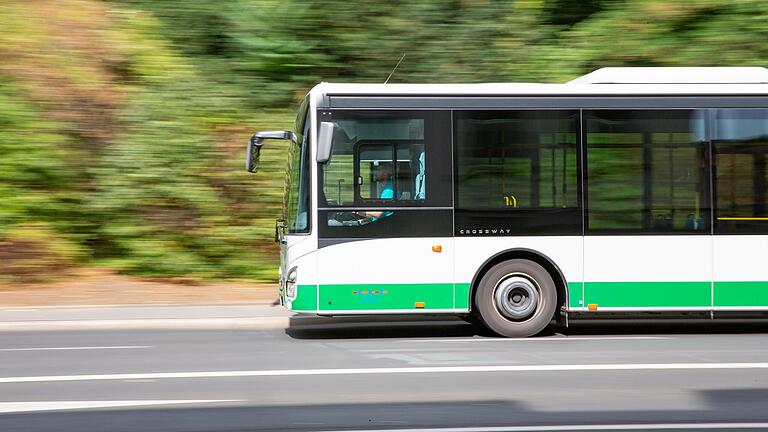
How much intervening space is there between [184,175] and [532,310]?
27.4 ft

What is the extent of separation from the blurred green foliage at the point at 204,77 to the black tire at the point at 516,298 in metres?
7.26

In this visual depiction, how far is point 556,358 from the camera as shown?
10195 mm

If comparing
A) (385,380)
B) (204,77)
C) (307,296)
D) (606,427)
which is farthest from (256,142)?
(204,77)

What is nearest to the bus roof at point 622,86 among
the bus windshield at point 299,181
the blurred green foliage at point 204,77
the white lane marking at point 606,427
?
the bus windshield at point 299,181

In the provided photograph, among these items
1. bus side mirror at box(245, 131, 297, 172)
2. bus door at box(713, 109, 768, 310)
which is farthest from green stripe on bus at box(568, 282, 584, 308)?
bus side mirror at box(245, 131, 297, 172)

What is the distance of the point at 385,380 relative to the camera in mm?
8914

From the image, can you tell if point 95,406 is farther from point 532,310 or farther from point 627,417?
point 532,310

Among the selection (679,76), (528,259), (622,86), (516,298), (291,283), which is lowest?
(516,298)

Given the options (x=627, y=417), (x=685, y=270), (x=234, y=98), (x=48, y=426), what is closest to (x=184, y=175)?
(x=234, y=98)

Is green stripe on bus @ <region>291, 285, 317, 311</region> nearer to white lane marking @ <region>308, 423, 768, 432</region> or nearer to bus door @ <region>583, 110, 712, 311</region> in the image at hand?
bus door @ <region>583, 110, 712, 311</region>

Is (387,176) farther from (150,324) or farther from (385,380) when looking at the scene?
(150,324)

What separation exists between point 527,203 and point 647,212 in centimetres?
143

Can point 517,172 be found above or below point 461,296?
above

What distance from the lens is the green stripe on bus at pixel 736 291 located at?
38.5ft
